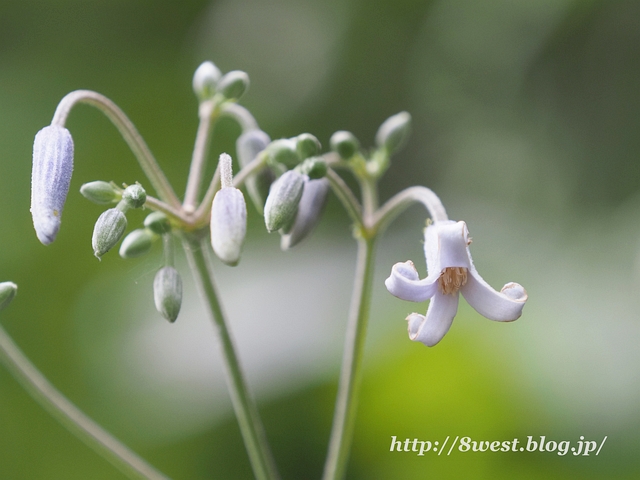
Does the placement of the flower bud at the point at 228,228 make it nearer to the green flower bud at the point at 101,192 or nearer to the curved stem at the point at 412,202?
the green flower bud at the point at 101,192

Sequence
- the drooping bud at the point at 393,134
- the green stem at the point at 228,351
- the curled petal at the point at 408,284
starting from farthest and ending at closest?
the drooping bud at the point at 393,134
the green stem at the point at 228,351
the curled petal at the point at 408,284

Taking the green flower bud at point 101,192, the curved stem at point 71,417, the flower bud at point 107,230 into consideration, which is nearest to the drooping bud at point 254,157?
the green flower bud at point 101,192

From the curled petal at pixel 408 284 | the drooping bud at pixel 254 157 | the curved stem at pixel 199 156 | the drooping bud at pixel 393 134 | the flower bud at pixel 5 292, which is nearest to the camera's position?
the curled petal at pixel 408 284

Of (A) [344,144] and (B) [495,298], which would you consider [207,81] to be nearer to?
(A) [344,144]

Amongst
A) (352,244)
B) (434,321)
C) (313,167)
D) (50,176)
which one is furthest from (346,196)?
(352,244)

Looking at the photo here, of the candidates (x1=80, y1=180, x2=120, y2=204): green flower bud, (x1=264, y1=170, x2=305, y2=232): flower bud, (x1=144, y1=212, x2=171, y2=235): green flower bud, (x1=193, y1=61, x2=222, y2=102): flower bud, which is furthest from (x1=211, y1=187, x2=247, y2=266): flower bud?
(x1=193, y1=61, x2=222, y2=102): flower bud
